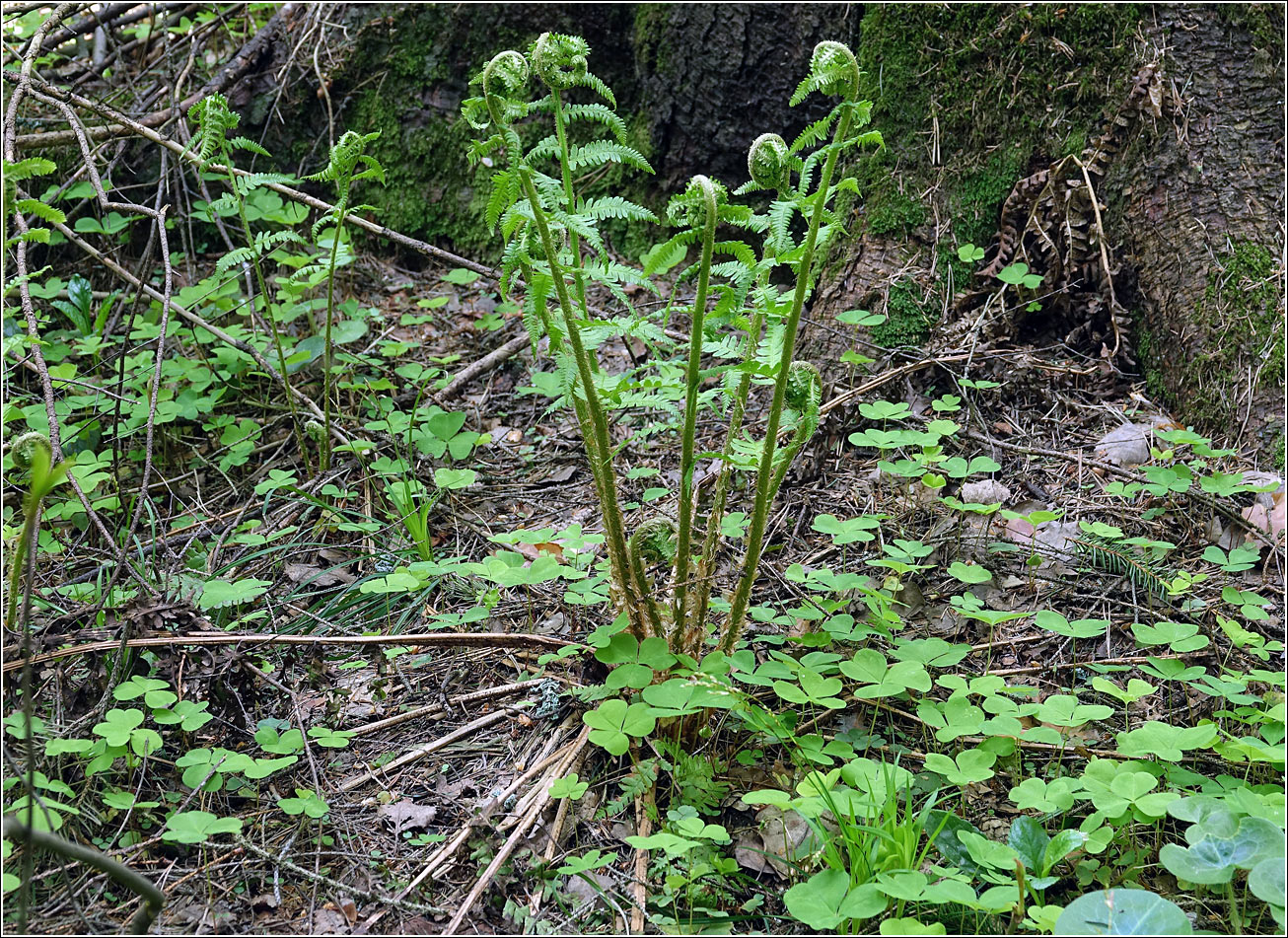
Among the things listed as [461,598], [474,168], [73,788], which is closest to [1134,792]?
[461,598]

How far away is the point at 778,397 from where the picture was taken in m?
1.86

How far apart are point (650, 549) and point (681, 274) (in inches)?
25.1

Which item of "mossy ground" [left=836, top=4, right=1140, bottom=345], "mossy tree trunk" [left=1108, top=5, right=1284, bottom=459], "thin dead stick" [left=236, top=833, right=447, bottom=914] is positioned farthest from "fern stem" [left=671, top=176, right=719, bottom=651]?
"mossy tree trunk" [left=1108, top=5, right=1284, bottom=459]

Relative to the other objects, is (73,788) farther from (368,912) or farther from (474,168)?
(474,168)

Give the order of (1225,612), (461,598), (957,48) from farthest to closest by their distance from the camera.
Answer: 1. (957,48)
2. (461,598)
3. (1225,612)

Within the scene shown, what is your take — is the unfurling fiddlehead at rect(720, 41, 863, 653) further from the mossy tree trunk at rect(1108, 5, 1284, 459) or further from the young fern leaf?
the mossy tree trunk at rect(1108, 5, 1284, 459)

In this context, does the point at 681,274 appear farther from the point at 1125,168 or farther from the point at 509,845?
the point at 1125,168

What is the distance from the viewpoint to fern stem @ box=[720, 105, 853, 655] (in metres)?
1.77

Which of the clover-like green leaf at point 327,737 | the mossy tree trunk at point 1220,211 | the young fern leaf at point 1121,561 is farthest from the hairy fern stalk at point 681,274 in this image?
the mossy tree trunk at point 1220,211

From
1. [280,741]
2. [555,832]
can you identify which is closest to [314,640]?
[280,741]

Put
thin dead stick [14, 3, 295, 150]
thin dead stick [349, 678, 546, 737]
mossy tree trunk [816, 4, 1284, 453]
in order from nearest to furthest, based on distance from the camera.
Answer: thin dead stick [349, 678, 546, 737] → mossy tree trunk [816, 4, 1284, 453] → thin dead stick [14, 3, 295, 150]

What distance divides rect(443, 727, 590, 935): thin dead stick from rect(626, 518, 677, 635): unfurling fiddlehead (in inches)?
11.7

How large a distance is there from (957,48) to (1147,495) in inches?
64.6

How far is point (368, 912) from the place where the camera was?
5.57 feet
